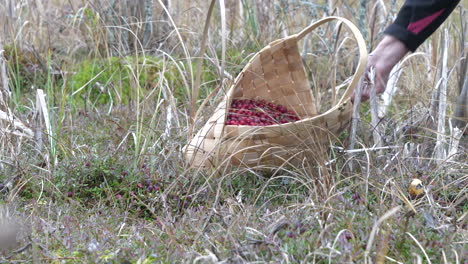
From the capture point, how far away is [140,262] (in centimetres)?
148

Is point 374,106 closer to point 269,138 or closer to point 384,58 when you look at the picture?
point 384,58

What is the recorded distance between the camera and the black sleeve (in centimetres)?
230

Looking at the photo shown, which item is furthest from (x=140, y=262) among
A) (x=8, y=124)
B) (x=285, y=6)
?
(x=285, y=6)

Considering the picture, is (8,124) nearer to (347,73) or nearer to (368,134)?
(368,134)

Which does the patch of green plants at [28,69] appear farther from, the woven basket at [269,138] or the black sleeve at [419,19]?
the black sleeve at [419,19]

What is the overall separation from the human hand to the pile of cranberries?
1.13 ft

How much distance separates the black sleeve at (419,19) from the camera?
7.56 feet

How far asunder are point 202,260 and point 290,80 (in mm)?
1478

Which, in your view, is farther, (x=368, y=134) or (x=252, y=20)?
(x=252, y=20)

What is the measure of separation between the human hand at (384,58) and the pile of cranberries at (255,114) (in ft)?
1.13

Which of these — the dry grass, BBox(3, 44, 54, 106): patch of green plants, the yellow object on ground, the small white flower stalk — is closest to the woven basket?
the dry grass

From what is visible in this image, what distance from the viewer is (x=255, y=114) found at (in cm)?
260

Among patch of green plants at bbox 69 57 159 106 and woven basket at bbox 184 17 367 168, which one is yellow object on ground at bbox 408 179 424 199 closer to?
woven basket at bbox 184 17 367 168

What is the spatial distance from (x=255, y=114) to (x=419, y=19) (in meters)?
0.73
